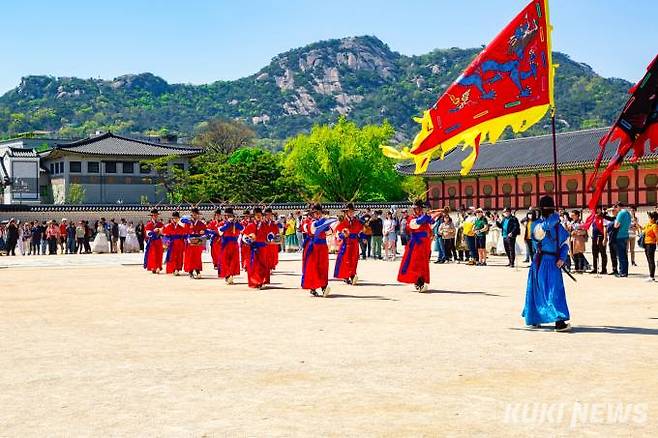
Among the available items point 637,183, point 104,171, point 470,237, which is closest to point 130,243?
point 470,237

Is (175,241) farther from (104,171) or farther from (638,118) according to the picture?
(104,171)

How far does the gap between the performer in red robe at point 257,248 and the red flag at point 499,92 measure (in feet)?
15.8

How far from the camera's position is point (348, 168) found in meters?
69.2

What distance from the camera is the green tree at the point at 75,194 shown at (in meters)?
64.6

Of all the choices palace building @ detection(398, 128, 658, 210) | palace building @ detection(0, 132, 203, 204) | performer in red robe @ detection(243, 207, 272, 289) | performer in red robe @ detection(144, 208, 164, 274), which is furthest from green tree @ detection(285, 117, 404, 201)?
performer in red robe @ detection(243, 207, 272, 289)

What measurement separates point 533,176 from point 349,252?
111 ft

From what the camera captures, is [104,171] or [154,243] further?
[104,171]

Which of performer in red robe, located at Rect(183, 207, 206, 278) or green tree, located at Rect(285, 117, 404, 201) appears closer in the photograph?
performer in red robe, located at Rect(183, 207, 206, 278)

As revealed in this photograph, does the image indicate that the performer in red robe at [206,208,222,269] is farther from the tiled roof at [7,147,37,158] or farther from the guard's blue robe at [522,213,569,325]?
the tiled roof at [7,147,37,158]

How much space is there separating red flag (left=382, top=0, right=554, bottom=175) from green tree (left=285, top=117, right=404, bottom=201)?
52.8 metres

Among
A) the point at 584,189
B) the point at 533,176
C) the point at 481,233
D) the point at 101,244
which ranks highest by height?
the point at 533,176

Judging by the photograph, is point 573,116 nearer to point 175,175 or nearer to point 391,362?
point 175,175

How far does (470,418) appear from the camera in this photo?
6594 millimetres

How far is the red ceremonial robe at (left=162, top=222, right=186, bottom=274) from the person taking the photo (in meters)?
23.1
